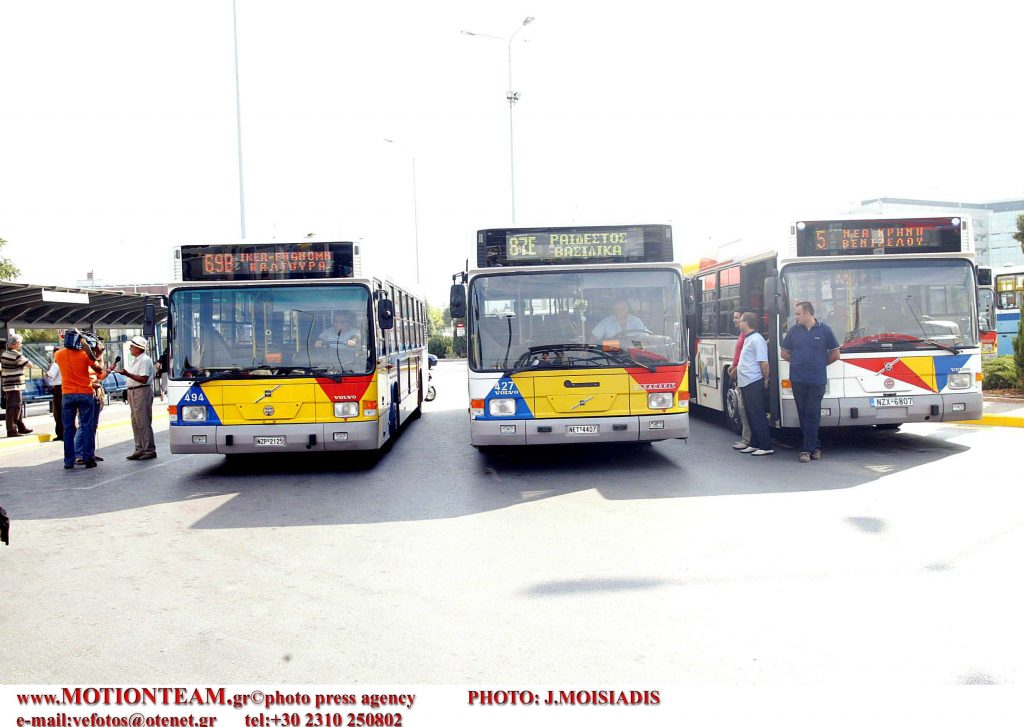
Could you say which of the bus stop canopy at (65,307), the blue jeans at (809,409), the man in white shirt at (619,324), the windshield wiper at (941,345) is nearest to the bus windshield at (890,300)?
the windshield wiper at (941,345)

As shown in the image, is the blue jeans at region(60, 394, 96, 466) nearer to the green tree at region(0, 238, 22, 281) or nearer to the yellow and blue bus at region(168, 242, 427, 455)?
the yellow and blue bus at region(168, 242, 427, 455)

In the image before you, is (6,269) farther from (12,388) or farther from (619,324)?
(619,324)

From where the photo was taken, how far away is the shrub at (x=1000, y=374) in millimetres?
18344

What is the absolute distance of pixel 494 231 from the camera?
421 inches

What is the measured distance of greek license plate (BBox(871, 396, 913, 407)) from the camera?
36.9 feet

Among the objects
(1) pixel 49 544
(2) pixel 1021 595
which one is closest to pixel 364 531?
(1) pixel 49 544

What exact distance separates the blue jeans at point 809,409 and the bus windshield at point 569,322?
171cm

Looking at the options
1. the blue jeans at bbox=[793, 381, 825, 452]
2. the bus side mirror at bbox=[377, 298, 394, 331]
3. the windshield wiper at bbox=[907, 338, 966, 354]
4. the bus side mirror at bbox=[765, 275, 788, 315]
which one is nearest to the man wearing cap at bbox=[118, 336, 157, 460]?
the bus side mirror at bbox=[377, 298, 394, 331]

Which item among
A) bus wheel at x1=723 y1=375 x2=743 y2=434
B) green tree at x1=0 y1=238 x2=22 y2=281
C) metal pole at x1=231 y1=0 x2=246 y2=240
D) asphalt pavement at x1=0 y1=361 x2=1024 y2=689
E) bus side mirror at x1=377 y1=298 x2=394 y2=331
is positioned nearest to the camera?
asphalt pavement at x1=0 y1=361 x2=1024 y2=689

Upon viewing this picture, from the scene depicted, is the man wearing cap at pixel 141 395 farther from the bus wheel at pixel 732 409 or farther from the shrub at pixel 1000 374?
the shrub at pixel 1000 374

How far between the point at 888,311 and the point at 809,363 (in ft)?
5.14

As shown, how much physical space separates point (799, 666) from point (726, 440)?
923 centimetres

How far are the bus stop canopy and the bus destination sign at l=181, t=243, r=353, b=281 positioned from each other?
5742mm

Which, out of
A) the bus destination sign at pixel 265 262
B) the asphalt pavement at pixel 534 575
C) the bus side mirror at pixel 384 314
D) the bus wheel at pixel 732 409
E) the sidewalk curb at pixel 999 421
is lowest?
the asphalt pavement at pixel 534 575
